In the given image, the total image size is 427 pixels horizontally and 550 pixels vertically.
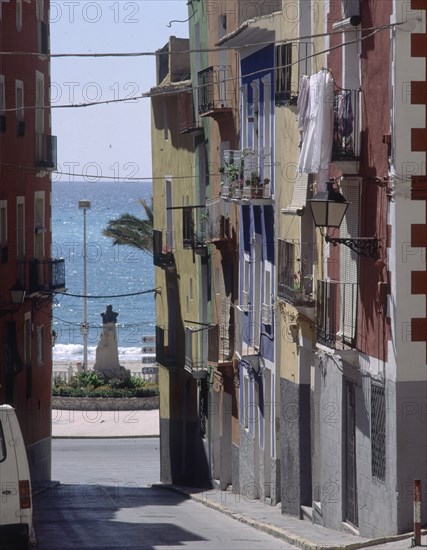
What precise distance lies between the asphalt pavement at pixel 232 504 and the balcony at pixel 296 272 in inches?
154

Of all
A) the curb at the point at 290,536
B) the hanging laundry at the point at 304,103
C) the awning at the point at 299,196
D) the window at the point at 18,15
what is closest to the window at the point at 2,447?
the curb at the point at 290,536

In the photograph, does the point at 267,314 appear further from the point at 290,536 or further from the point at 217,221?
the point at 290,536

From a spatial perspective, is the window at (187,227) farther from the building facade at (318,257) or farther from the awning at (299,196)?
the awning at (299,196)

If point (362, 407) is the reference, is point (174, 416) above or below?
below

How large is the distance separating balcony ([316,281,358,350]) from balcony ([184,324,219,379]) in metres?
13.5

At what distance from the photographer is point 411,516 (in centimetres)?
2114

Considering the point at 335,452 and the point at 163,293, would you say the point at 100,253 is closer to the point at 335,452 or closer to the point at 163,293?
the point at 163,293

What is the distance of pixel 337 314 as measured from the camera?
971 inches

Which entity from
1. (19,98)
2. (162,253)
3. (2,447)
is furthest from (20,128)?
(2,447)

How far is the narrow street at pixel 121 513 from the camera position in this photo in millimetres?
23750

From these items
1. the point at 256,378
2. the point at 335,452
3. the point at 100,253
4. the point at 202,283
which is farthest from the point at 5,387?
the point at 100,253

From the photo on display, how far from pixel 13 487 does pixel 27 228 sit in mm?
24112

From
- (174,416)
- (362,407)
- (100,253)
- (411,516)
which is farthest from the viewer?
(100,253)

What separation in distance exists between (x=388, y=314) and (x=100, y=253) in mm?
178364
